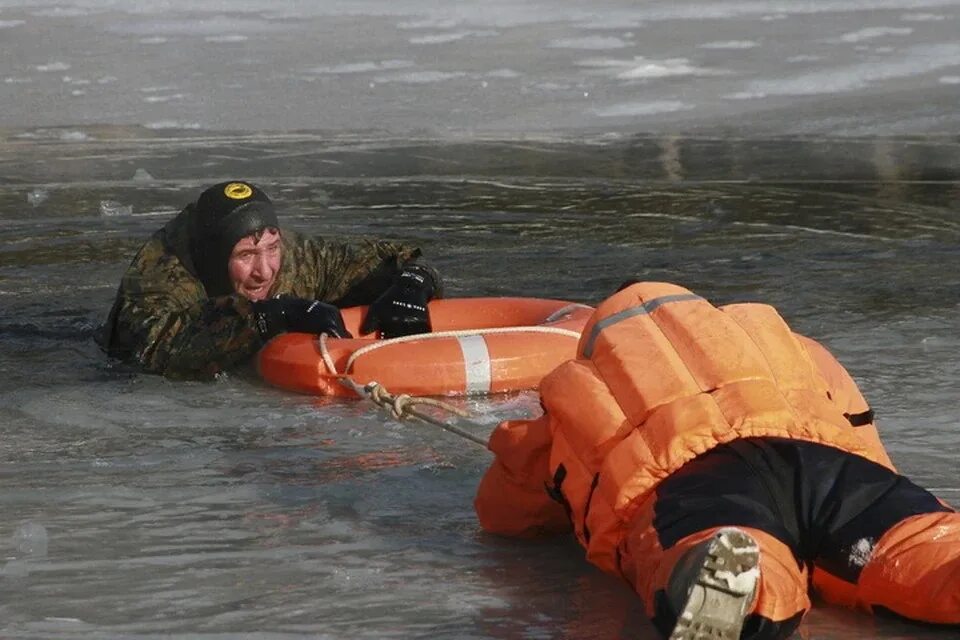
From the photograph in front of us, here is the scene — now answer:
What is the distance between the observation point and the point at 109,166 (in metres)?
11.1

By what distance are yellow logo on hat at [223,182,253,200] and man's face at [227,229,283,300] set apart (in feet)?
0.48

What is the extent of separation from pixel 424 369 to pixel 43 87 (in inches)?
344

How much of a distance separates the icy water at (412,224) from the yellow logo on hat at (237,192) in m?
0.65

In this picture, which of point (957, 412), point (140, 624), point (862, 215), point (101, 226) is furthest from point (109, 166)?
point (140, 624)

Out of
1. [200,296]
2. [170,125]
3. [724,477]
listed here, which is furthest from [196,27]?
[724,477]

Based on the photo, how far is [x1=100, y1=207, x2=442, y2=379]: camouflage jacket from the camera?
20.4 feet

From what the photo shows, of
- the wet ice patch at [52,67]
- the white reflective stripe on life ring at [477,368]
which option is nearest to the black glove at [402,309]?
the white reflective stripe on life ring at [477,368]

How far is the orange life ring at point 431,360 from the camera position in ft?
19.5

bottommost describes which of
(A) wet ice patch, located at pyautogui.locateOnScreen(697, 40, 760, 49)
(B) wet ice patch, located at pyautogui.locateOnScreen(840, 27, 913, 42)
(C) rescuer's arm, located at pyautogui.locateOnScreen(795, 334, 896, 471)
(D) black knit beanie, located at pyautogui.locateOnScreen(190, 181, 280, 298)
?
(C) rescuer's arm, located at pyautogui.locateOnScreen(795, 334, 896, 471)

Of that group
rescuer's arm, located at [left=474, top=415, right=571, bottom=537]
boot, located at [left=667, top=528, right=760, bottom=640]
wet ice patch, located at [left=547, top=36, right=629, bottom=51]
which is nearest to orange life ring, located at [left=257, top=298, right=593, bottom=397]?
rescuer's arm, located at [left=474, top=415, right=571, bottom=537]

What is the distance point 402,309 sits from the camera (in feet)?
21.6

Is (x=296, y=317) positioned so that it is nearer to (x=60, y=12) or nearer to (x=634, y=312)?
(x=634, y=312)

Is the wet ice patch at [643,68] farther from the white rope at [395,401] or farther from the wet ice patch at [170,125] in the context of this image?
the white rope at [395,401]

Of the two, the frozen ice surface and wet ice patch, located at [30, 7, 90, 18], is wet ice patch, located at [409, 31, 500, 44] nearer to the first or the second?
the frozen ice surface
